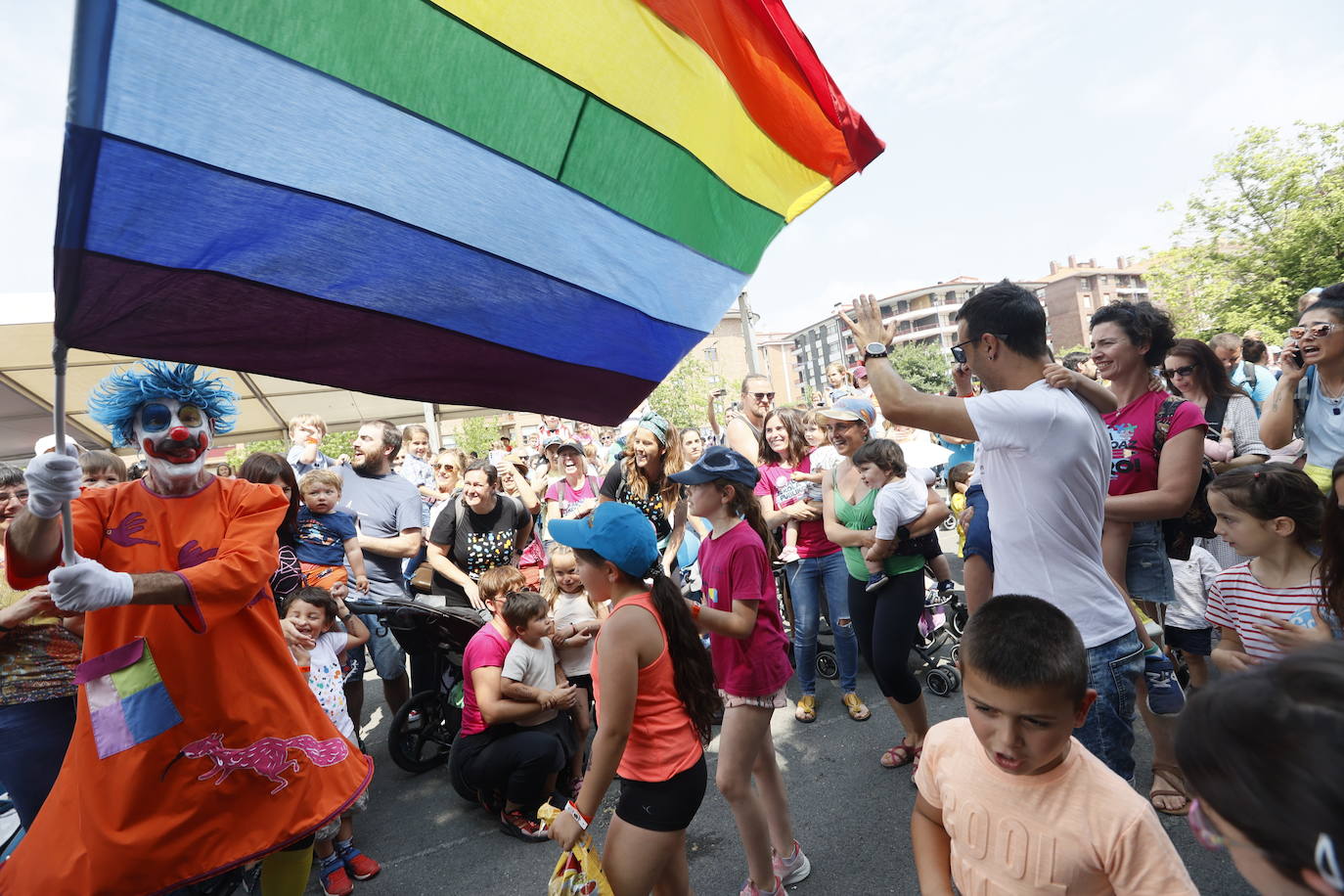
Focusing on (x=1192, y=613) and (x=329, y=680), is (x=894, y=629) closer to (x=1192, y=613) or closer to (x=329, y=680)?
(x=1192, y=613)

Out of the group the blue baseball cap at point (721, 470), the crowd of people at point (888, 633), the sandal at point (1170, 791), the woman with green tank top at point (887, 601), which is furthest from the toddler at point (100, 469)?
the sandal at point (1170, 791)

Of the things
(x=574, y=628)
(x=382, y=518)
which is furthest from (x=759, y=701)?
(x=382, y=518)

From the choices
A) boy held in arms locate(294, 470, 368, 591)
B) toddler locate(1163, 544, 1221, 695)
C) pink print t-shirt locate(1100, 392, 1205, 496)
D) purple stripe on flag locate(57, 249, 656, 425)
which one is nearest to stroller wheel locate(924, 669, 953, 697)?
toddler locate(1163, 544, 1221, 695)

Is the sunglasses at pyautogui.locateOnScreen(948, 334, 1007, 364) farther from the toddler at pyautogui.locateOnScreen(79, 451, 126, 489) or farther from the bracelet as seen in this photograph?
the toddler at pyautogui.locateOnScreen(79, 451, 126, 489)

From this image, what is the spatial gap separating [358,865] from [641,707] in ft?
7.36

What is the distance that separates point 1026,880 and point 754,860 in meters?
1.63

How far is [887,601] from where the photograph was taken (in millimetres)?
3934

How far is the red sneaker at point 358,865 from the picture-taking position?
360 centimetres

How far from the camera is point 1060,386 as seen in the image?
7.31 feet

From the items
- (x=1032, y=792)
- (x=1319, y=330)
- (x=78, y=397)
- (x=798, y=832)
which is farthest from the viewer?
(x=78, y=397)

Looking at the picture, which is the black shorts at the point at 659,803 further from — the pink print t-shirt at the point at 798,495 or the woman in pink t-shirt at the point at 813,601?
the pink print t-shirt at the point at 798,495

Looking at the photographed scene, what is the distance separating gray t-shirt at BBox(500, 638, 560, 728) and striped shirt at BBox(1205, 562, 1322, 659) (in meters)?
3.15

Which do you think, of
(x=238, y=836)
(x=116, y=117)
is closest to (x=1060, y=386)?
(x=116, y=117)

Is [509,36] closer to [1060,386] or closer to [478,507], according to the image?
[1060,386]
